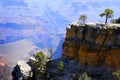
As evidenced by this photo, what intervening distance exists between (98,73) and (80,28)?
17.1 m

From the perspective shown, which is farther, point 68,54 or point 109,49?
point 68,54

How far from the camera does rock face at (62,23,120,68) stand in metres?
104

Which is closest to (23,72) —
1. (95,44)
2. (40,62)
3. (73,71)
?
(40,62)

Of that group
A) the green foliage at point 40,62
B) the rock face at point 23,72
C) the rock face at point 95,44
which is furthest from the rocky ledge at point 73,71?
the rock face at point 23,72

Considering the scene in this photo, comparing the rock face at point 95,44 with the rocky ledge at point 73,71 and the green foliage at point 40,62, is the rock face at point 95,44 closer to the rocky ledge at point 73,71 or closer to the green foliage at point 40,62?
the rocky ledge at point 73,71

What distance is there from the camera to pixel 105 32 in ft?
348

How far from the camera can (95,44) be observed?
354ft

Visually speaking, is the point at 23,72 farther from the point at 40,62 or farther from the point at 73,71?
the point at 73,71

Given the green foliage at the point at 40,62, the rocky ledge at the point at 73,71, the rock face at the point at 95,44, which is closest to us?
the rocky ledge at the point at 73,71

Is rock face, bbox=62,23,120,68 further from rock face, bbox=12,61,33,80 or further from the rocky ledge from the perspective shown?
rock face, bbox=12,61,33,80

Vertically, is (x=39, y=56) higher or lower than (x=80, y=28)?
lower

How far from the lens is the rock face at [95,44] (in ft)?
342

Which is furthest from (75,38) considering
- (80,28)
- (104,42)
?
(104,42)

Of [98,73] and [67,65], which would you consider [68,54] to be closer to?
[67,65]
